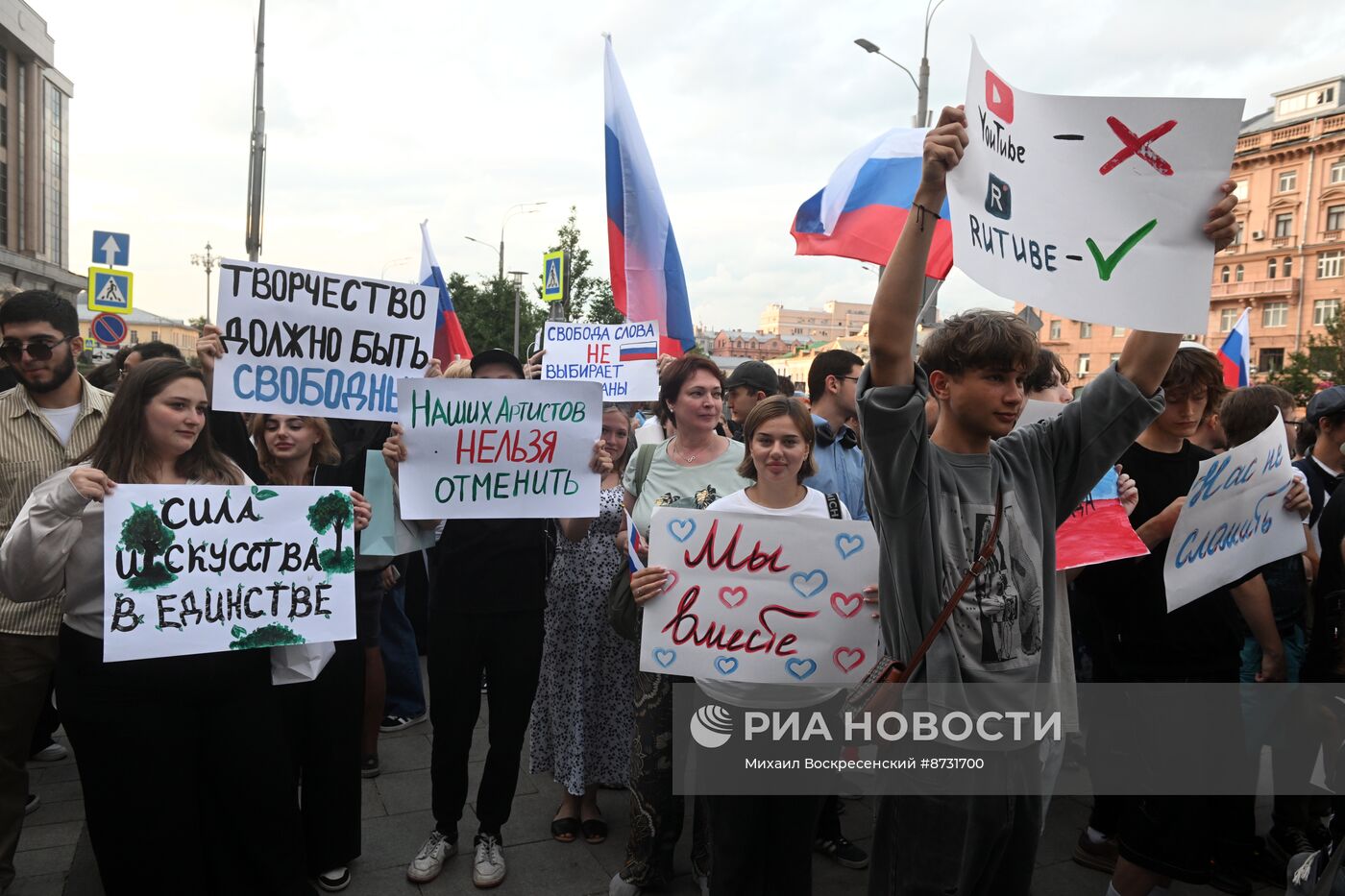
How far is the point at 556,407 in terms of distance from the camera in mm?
3744

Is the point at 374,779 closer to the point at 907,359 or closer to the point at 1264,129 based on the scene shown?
the point at 907,359

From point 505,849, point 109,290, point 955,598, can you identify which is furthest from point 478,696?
point 109,290

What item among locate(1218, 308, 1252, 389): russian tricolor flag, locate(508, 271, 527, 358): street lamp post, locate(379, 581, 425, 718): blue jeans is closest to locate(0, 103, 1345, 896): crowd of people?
locate(379, 581, 425, 718): blue jeans

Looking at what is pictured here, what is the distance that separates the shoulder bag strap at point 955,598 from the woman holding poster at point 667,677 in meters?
1.29

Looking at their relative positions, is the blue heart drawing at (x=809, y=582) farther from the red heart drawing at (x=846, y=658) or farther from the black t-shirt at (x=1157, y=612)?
the black t-shirt at (x=1157, y=612)

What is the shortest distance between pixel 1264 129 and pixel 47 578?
75.5 meters

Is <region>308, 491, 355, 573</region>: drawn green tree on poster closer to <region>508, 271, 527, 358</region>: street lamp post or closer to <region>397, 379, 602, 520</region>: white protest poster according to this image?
<region>397, 379, 602, 520</region>: white protest poster

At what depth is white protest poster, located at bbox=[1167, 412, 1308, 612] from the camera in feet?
10.4

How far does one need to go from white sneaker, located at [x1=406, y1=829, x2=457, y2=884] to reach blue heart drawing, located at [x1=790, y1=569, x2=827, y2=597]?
6.65 feet

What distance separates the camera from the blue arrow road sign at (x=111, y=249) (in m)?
13.0

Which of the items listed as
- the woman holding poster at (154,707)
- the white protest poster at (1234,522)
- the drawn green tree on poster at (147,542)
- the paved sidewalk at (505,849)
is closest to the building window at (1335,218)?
the paved sidewalk at (505,849)

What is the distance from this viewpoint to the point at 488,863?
3.68 m

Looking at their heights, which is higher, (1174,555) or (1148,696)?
(1174,555)

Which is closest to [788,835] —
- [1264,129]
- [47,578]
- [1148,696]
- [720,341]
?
[1148,696]
